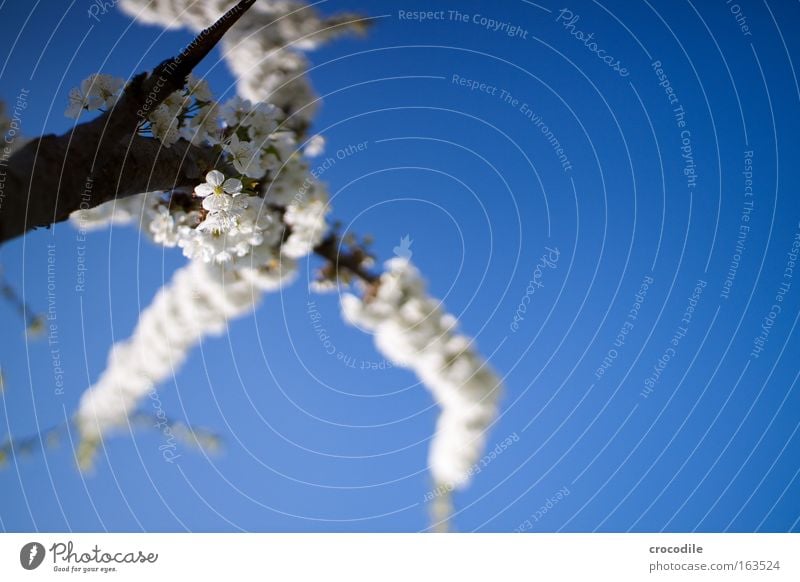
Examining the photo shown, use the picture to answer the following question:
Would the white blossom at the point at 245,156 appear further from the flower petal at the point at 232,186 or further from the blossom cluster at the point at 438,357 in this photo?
the blossom cluster at the point at 438,357

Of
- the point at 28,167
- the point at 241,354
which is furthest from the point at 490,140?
the point at 28,167

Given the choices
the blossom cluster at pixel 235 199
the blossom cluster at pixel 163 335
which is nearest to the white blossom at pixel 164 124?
the blossom cluster at pixel 235 199

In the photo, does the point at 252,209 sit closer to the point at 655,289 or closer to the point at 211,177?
the point at 211,177

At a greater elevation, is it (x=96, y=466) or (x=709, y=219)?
(x=709, y=219)

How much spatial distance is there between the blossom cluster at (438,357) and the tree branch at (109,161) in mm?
251

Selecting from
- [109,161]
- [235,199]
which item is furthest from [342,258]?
[109,161]

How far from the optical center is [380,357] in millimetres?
812

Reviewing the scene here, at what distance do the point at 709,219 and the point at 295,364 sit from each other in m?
0.55

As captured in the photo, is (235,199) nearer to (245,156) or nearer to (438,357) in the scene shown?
(245,156)

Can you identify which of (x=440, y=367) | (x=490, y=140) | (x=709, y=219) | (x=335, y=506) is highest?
(x=490, y=140)

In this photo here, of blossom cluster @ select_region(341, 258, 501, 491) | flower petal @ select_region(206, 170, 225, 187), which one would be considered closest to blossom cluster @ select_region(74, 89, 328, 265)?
flower petal @ select_region(206, 170, 225, 187)

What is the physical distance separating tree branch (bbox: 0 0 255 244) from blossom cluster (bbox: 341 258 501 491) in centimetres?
25

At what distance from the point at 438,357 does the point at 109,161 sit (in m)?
0.44

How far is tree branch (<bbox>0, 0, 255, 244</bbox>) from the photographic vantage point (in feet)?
2.27
